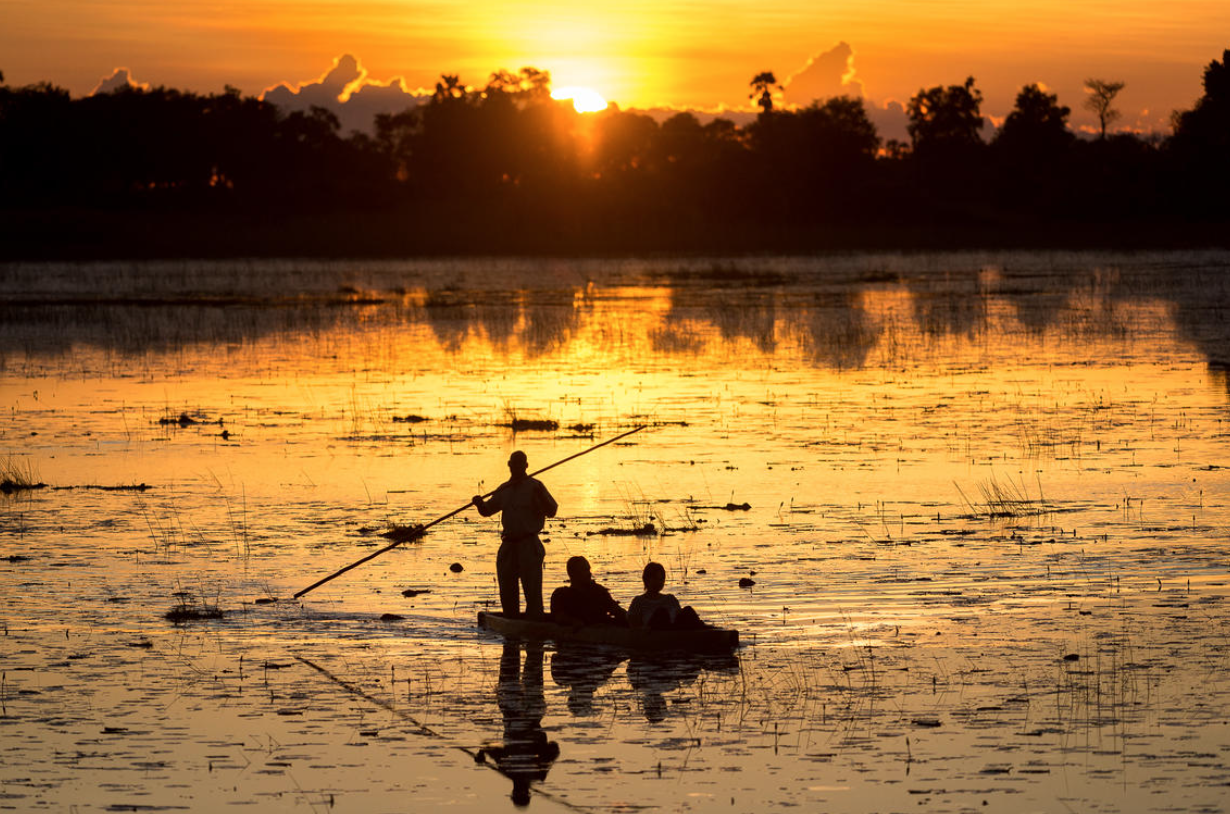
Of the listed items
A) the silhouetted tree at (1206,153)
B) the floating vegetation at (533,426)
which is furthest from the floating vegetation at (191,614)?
the silhouetted tree at (1206,153)

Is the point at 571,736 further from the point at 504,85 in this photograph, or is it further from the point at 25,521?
the point at 504,85

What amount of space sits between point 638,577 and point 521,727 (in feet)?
16.7

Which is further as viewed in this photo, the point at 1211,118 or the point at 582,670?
the point at 1211,118

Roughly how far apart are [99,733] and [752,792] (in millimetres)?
4429

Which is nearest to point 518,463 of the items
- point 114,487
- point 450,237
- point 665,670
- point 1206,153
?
point 665,670

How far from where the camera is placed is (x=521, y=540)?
49.9ft

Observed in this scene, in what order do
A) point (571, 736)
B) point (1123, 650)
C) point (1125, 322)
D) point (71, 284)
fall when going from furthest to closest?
1. point (71, 284)
2. point (1125, 322)
3. point (1123, 650)
4. point (571, 736)

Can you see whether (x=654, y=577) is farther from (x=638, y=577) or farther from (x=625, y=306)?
(x=625, y=306)

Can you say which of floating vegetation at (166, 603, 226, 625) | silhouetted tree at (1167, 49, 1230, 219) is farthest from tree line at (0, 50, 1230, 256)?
floating vegetation at (166, 603, 226, 625)

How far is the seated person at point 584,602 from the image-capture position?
14.5m

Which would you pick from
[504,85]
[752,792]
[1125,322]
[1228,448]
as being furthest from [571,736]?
[504,85]

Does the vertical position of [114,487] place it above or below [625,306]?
below

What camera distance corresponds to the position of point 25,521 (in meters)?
→ 20.5

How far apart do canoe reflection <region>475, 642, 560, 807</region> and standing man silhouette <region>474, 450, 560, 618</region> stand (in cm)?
84
